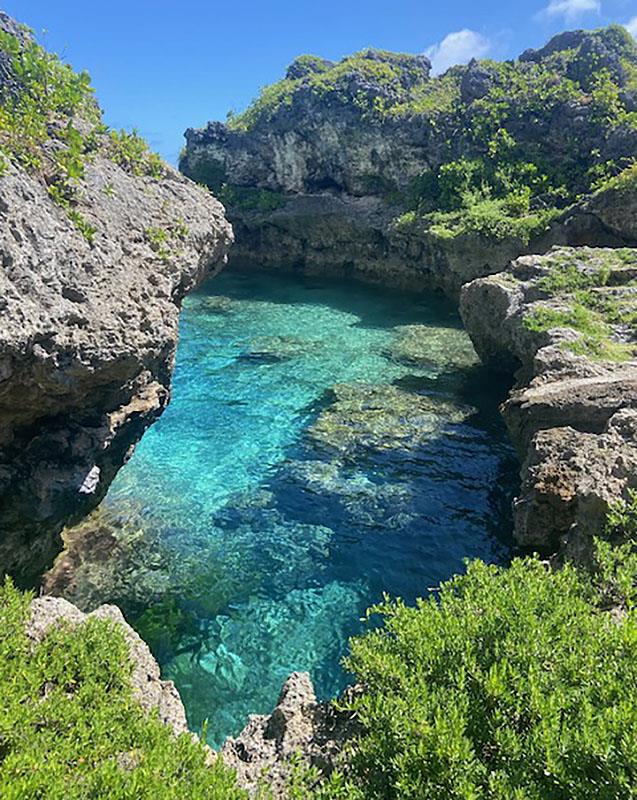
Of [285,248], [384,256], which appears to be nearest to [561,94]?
[384,256]

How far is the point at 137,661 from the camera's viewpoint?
6828mm

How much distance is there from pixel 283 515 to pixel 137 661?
23.5ft

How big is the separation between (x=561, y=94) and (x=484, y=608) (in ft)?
130

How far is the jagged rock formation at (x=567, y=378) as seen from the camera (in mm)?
8812

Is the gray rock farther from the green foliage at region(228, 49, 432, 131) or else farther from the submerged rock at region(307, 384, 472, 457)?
the green foliage at region(228, 49, 432, 131)

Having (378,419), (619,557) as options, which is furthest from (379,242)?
(619,557)

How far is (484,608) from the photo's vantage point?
217 inches

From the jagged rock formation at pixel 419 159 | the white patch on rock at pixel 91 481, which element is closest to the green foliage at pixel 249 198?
the jagged rock formation at pixel 419 159

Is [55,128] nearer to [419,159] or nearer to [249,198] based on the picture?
[419,159]

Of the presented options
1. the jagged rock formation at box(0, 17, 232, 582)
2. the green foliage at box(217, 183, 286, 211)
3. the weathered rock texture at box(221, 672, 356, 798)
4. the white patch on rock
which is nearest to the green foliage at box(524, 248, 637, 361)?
the jagged rock formation at box(0, 17, 232, 582)

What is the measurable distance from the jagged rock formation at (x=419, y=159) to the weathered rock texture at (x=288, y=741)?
25.1m

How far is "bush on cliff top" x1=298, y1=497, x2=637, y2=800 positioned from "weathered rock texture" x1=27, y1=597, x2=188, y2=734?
95.2 inches

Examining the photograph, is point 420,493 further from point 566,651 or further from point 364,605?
point 566,651

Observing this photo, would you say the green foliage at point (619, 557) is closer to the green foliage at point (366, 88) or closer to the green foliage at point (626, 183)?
the green foliage at point (626, 183)
